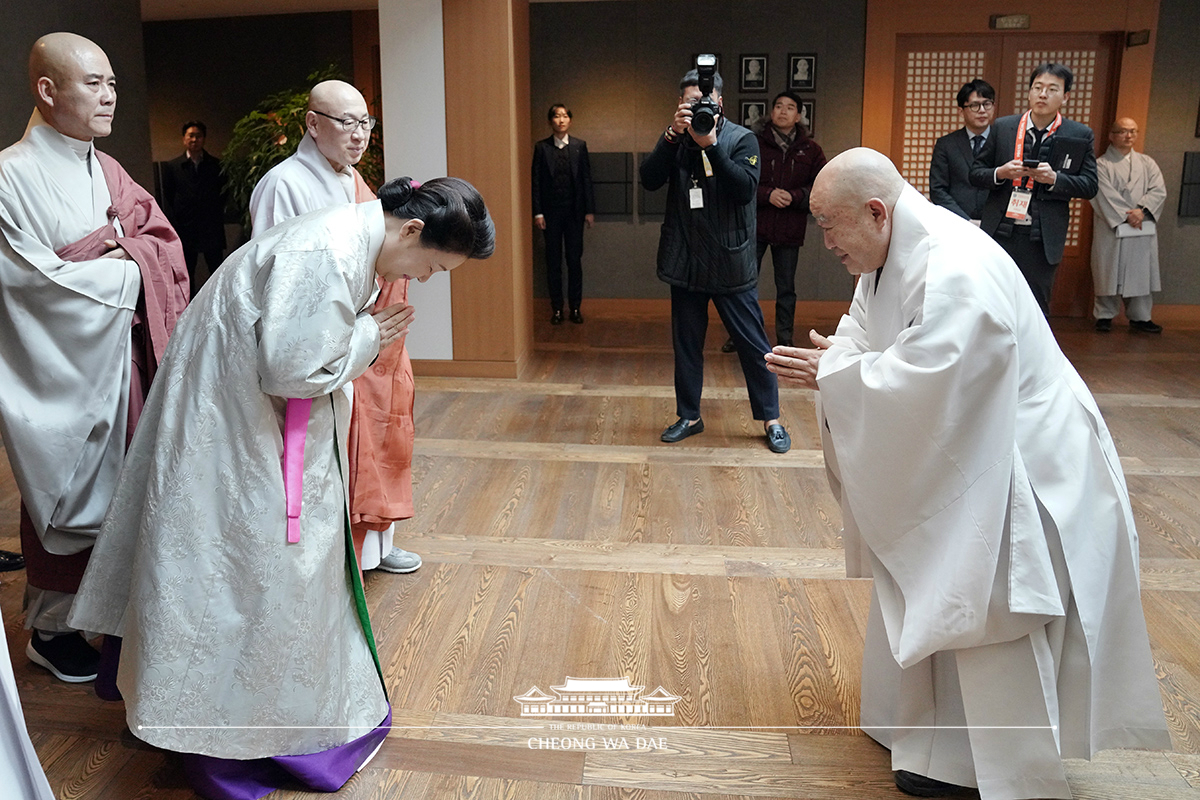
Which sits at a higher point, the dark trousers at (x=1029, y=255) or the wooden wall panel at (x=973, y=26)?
the wooden wall panel at (x=973, y=26)

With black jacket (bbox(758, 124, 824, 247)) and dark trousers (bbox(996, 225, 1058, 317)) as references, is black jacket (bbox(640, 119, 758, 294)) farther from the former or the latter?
black jacket (bbox(758, 124, 824, 247))

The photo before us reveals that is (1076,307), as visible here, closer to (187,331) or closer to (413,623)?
(413,623)

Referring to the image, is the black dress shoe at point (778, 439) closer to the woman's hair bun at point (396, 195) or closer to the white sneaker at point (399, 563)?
the white sneaker at point (399, 563)

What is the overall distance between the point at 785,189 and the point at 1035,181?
173 centimetres

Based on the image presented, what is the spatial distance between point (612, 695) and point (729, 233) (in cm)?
222

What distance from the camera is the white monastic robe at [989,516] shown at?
1.71m

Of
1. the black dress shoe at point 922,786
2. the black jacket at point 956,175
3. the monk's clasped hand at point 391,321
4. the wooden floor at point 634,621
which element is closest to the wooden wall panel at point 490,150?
the wooden floor at point 634,621

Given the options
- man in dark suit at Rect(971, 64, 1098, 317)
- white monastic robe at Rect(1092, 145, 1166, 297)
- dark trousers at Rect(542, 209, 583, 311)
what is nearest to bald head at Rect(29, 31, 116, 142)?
man in dark suit at Rect(971, 64, 1098, 317)

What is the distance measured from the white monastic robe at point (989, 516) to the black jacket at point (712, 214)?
2.11 metres

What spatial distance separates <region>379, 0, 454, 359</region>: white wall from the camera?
A: 202 inches

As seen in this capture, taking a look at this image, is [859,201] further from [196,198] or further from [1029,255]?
Result: [196,198]

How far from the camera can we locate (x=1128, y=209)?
22.1ft

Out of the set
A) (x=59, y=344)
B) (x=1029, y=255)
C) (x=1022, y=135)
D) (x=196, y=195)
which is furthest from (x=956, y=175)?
(x=196, y=195)

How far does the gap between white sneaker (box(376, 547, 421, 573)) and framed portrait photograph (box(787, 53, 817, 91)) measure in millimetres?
5579
